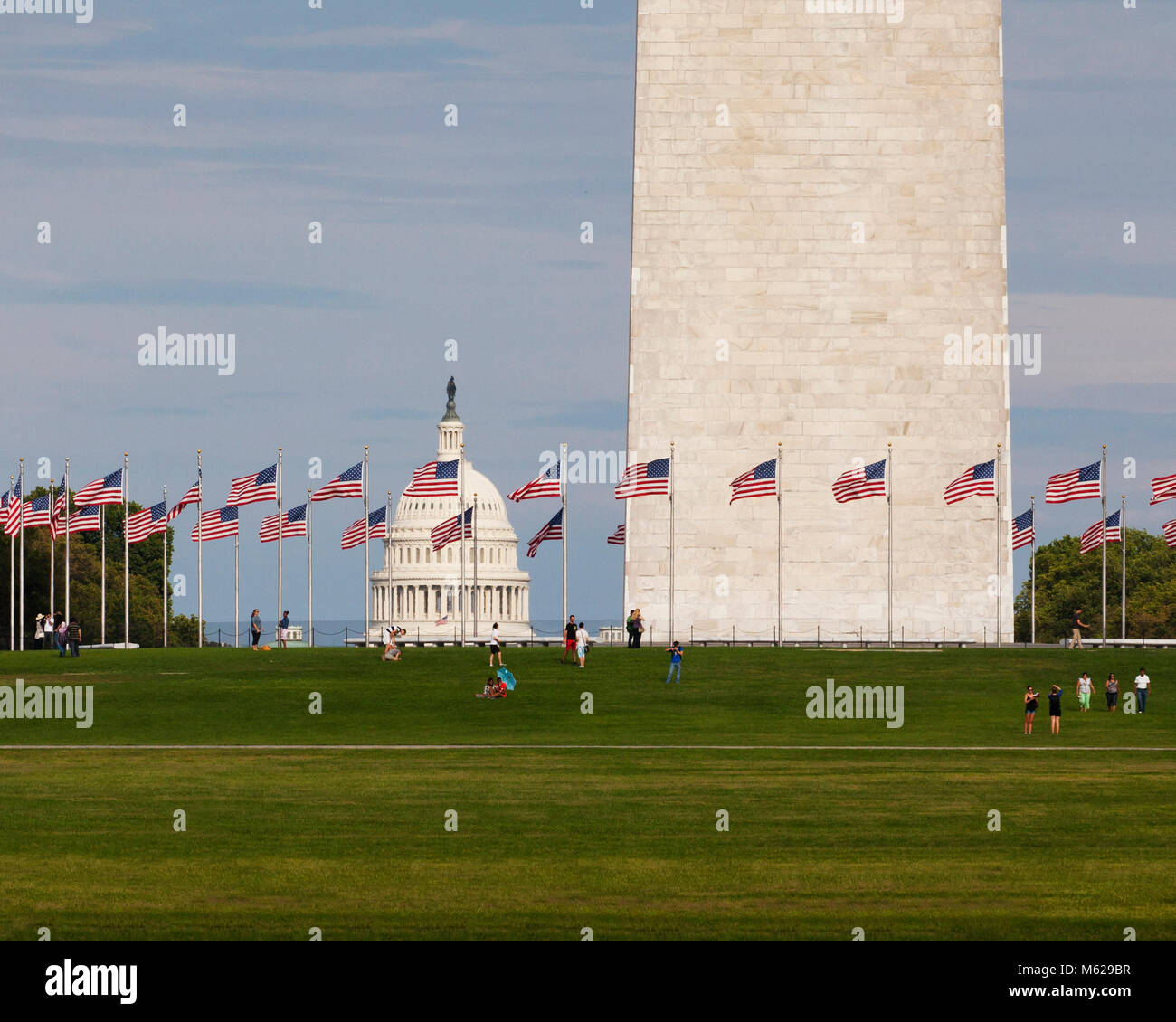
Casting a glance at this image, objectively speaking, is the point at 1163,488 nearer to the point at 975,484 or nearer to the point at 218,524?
the point at 975,484

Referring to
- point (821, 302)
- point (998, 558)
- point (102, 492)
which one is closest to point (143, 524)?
point (102, 492)

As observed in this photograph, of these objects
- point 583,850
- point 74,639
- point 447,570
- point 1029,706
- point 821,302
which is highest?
point 821,302

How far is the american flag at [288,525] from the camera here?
7533cm

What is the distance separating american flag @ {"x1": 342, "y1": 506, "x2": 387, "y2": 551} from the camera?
75750 mm

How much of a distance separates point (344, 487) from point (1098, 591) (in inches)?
2278

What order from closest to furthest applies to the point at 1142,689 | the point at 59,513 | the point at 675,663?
the point at 1142,689 < the point at 675,663 < the point at 59,513

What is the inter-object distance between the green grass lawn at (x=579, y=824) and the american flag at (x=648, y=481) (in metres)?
17.4

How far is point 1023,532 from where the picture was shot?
81.1 m

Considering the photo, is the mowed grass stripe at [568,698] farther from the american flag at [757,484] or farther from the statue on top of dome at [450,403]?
the statue on top of dome at [450,403]

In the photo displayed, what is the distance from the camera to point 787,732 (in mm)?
44875

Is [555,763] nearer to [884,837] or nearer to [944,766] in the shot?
[944,766]
